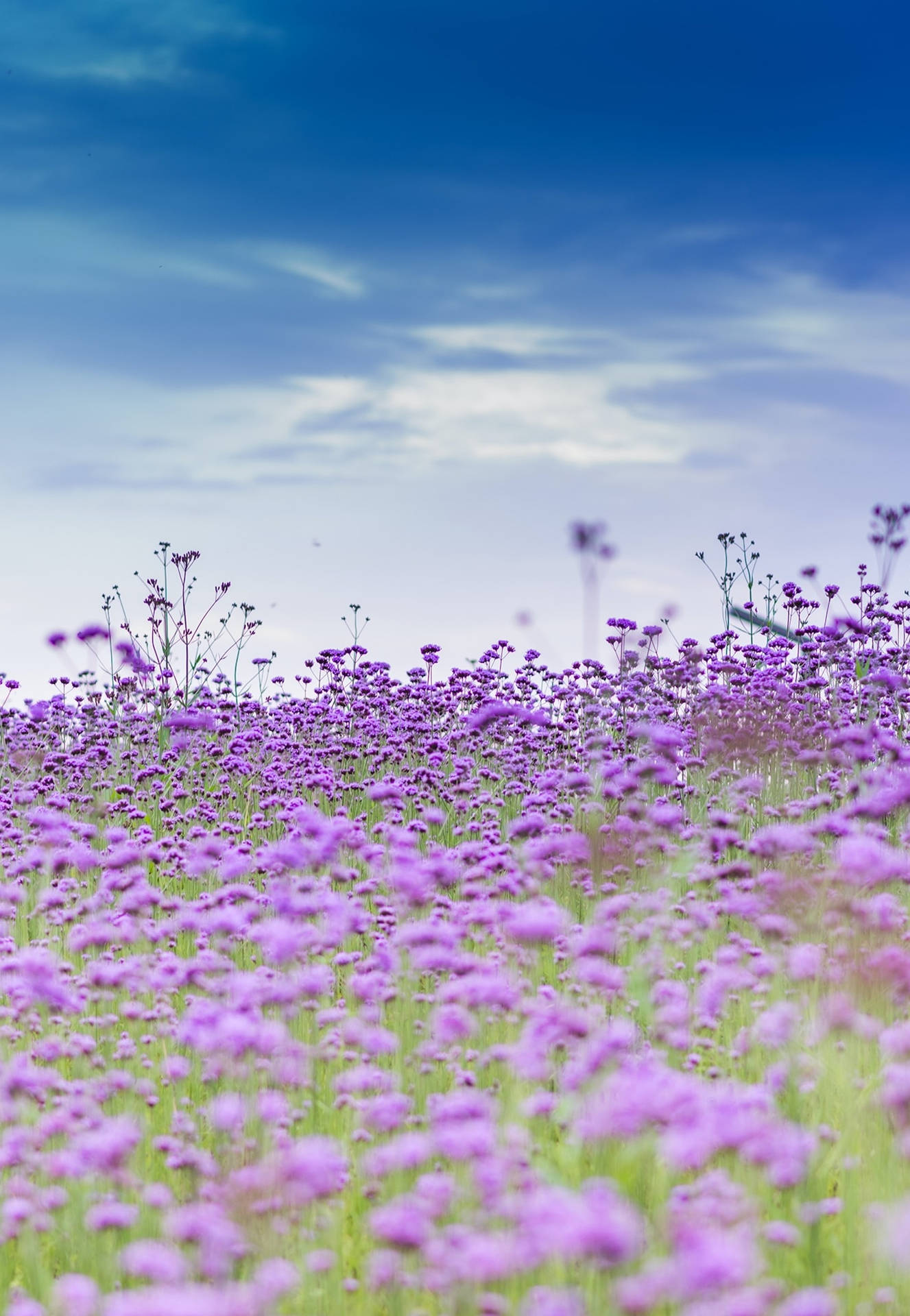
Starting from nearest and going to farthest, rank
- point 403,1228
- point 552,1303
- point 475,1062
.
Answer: point 552,1303
point 403,1228
point 475,1062

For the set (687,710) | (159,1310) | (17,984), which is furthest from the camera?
(687,710)

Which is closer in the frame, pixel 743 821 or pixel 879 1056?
pixel 879 1056

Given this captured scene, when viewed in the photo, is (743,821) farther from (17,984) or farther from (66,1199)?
(66,1199)

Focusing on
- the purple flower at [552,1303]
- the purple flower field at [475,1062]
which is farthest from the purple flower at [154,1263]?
the purple flower at [552,1303]

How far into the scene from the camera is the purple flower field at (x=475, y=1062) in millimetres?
3291

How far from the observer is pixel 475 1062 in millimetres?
5609

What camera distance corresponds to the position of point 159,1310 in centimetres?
259

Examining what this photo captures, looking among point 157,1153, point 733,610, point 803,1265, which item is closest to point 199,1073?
point 157,1153

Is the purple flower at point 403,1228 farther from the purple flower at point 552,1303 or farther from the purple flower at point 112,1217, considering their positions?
the purple flower at point 112,1217

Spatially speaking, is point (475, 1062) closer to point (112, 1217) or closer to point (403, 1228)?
point (112, 1217)

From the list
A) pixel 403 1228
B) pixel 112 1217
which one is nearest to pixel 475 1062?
pixel 112 1217

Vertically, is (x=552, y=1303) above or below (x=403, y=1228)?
below

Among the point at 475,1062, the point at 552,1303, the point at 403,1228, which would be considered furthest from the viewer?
the point at 475,1062

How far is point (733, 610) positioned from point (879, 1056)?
9106mm
